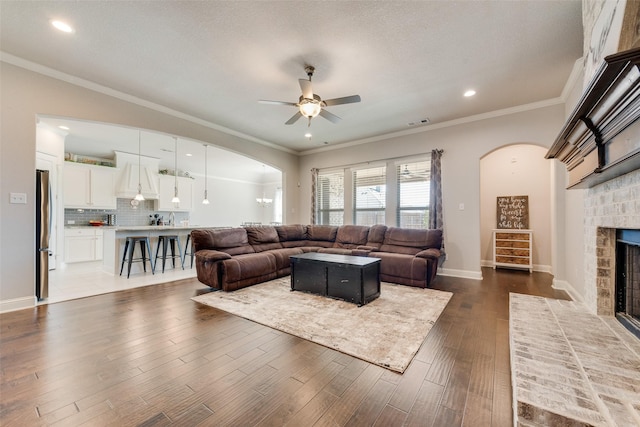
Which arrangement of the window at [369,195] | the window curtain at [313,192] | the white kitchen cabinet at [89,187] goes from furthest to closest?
the window curtain at [313,192] → the white kitchen cabinet at [89,187] → the window at [369,195]

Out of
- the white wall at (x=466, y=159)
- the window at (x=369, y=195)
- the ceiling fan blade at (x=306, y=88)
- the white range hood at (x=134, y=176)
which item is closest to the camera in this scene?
the ceiling fan blade at (x=306, y=88)

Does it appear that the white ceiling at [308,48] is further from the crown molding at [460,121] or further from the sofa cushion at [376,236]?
the sofa cushion at [376,236]

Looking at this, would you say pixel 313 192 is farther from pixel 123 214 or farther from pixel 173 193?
pixel 123 214

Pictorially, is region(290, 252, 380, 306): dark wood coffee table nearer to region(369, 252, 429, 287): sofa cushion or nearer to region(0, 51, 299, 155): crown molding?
region(369, 252, 429, 287): sofa cushion

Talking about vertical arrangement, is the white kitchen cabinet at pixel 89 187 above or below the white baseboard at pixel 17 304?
above

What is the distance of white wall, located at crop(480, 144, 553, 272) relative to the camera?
5492 mm

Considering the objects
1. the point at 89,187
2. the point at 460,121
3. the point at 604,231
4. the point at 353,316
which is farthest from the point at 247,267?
the point at 89,187

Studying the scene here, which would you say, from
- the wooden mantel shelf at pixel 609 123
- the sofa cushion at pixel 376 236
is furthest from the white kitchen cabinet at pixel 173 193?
the wooden mantel shelf at pixel 609 123

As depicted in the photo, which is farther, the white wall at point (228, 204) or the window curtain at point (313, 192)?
the white wall at point (228, 204)

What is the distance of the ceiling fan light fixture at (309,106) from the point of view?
3.04m

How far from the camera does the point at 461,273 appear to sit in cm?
488

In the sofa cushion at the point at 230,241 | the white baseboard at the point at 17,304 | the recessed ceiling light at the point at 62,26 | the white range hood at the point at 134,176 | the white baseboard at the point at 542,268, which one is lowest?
the white baseboard at the point at 542,268

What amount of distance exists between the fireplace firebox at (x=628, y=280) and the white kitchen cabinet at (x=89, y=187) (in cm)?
945

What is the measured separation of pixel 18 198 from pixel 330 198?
5413 mm
